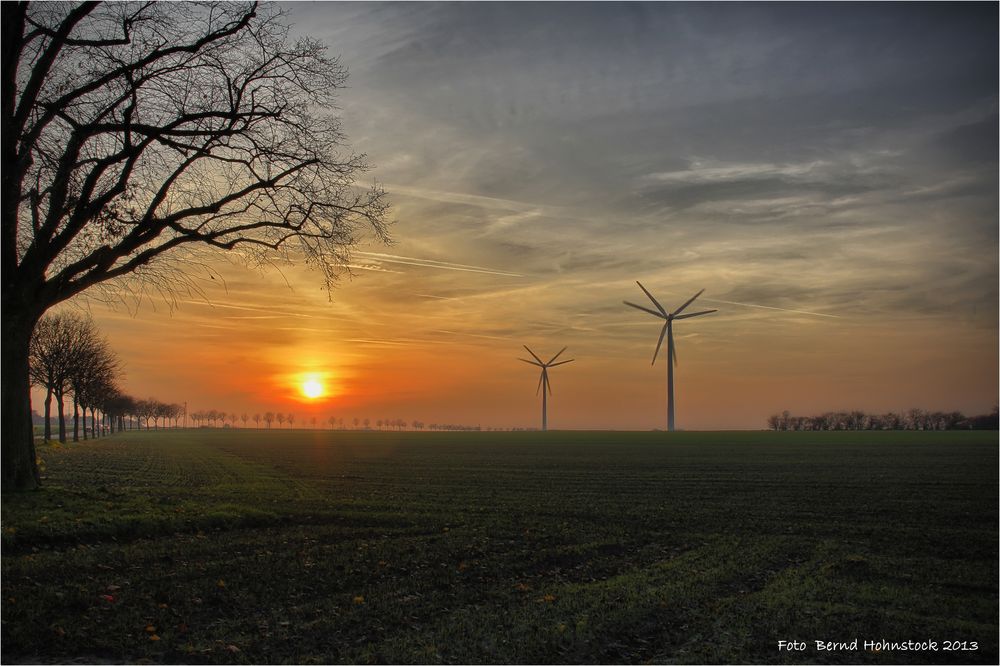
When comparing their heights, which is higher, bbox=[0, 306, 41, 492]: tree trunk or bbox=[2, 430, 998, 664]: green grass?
bbox=[0, 306, 41, 492]: tree trunk

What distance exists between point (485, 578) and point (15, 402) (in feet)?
49.2

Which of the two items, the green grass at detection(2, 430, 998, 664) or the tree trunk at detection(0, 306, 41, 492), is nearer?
the green grass at detection(2, 430, 998, 664)

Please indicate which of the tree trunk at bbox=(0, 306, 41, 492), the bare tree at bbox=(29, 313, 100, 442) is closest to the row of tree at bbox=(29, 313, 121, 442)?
the bare tree at bbox=(29, 313, 100, 442)

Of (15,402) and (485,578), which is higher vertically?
(15,402)

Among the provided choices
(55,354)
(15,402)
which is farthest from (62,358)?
(15,402)

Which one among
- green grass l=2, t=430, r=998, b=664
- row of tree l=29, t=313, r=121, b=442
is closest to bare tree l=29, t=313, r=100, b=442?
row of tree l=29, t=313, r=121, b=442

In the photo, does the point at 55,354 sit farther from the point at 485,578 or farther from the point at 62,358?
the point at 485,578

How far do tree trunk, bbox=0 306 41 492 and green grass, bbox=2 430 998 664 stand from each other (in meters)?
1.00

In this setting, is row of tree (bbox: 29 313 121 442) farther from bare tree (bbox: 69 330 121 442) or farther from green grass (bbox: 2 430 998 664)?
green grass (bbox: 2 430 998 664)

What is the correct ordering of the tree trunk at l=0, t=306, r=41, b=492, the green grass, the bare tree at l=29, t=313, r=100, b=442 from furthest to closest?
the bare tree at l=29, t=313, r=100, b=442
the tree trunk at l=0, t=306, r=41, b=492
the green grass

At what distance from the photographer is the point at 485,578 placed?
47.4 feet

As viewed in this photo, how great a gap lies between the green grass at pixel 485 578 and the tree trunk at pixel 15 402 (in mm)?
995

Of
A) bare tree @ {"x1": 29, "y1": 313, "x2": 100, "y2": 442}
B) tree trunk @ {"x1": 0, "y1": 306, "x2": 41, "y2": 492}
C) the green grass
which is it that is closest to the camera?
the green grass

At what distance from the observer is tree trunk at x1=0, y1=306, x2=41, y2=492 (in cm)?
2059
